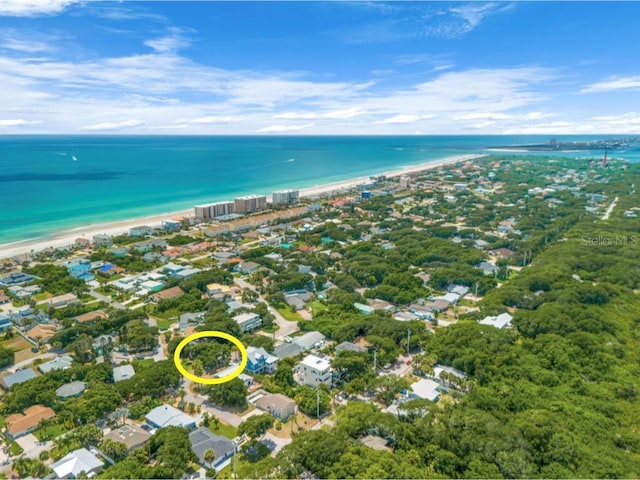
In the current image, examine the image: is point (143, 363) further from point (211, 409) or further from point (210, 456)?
point (210, 456)

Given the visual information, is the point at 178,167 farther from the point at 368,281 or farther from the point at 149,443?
the point at 149,443

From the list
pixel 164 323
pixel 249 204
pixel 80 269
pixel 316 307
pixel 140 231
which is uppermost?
pixel 249 204

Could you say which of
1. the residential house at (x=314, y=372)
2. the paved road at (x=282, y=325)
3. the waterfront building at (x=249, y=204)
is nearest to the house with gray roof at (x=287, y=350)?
the residential house at (x=314, y=372)

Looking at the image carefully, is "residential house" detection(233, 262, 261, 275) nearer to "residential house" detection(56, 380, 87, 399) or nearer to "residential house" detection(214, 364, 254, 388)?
"residential house" detection(214, 364, 254, 388)

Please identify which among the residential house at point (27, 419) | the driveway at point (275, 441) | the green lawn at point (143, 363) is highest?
the residential house at point (27, 419)

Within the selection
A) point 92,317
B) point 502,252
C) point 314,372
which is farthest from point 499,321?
point 92,317

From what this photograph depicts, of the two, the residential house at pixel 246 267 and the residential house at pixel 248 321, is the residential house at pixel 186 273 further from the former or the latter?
the residential house at pixel 248 321

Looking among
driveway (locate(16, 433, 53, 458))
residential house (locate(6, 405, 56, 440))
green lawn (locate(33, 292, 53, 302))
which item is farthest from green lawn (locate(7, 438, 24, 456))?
green lawn (locate(33, 292, 53, 302))
